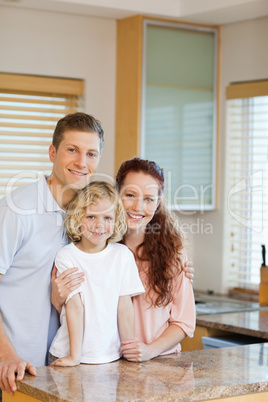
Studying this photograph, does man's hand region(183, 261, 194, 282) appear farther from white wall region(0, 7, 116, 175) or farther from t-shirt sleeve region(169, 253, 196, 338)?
white wall region(0, 7, 116, 175)

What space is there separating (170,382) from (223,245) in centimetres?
255

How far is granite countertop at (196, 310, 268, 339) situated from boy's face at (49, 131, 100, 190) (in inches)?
50.9

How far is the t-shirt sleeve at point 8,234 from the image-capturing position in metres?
2.05

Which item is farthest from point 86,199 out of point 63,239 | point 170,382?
point 170,382

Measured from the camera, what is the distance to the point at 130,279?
2.14 metres

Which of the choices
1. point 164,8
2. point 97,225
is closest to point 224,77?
point 164,8

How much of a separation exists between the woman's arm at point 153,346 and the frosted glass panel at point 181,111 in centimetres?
194

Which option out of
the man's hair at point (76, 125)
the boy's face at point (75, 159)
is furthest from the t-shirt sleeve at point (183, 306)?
the man's hair at point (76, 125)

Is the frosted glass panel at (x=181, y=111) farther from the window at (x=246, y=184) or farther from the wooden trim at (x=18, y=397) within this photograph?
the wooden trim at (x=18, y=397)

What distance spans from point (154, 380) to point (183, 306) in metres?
0.43

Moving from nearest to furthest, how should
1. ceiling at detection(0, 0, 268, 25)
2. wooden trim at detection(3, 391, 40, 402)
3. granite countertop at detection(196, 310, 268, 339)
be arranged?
wooden trim at detection(3, 391, 40, 402), granite countertop at detection(196, 310, 268, 339), ceiling at detection(0, 0, 268, 25)

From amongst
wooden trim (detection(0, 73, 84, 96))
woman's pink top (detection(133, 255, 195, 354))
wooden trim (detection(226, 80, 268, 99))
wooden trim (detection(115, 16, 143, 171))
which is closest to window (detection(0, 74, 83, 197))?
wooden trim (detection(0, 73, 84, 96))

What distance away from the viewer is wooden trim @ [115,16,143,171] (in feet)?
13.2

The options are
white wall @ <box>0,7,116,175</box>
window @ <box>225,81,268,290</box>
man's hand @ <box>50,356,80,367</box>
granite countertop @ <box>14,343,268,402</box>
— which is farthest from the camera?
window @ <box>225,81,268,290</box>
